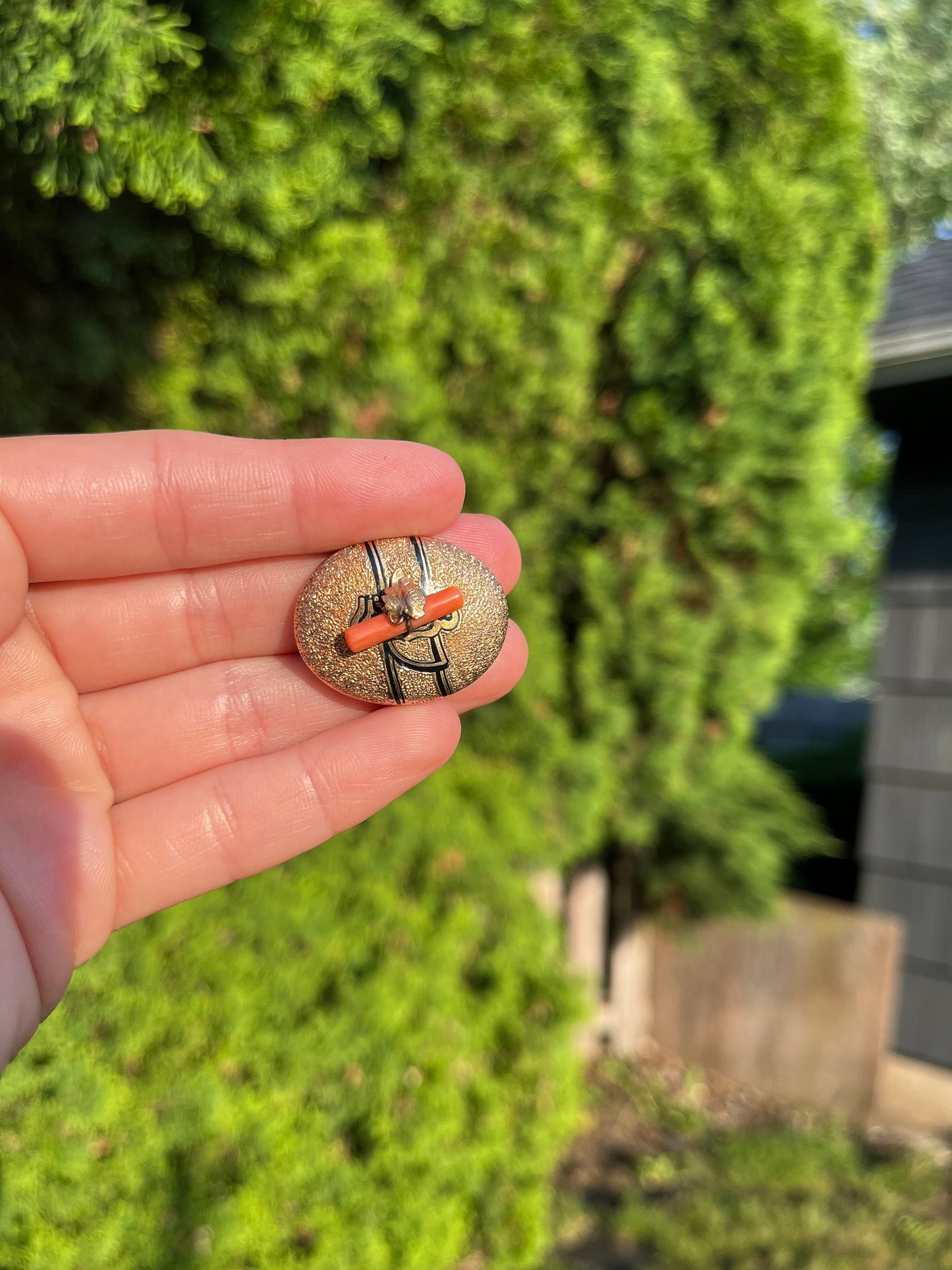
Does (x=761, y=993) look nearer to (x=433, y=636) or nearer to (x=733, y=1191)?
(x=733, y=1191)

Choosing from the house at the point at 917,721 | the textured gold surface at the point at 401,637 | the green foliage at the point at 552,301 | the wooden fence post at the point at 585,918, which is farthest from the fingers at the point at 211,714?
the house at the point at 917,721

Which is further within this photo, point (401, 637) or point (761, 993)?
point (761, 993)

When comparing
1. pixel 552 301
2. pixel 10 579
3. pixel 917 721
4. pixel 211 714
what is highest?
pixel 552 301

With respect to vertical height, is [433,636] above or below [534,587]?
above

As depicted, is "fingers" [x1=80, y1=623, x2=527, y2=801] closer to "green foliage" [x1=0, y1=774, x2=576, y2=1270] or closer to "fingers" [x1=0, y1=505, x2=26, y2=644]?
"fingers" [x1=0, y1=505, x2=26, y2=644]

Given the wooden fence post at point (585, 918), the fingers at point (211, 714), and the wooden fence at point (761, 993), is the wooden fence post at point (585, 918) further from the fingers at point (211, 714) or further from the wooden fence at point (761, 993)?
the fingers at point (211, 714)

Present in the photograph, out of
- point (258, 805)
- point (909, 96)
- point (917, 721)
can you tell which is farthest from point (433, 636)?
point (909, 96)
